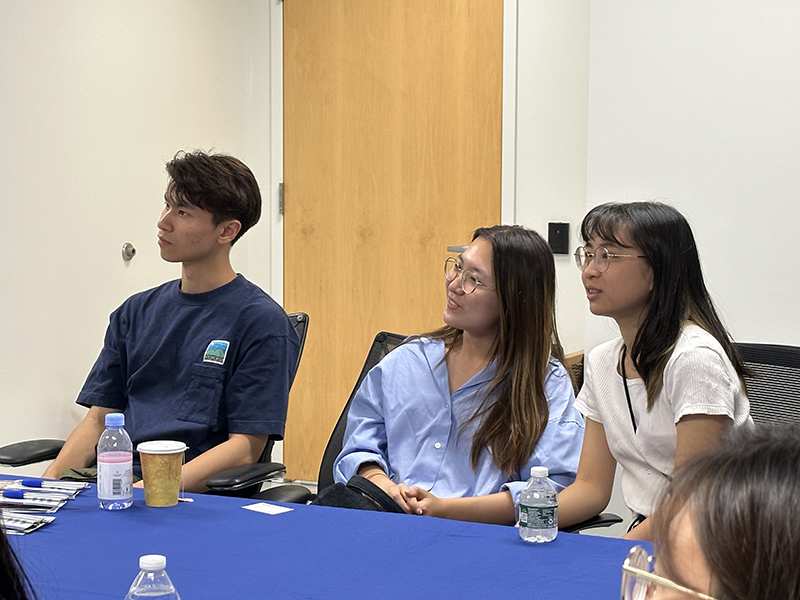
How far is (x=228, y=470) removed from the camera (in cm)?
201

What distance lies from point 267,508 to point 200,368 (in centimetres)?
71

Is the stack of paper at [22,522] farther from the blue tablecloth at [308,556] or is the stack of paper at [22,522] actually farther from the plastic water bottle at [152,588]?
the plastic water bottle at [152,588]

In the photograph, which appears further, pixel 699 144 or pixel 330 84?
pixel 330 84

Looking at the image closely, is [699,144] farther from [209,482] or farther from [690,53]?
[209,482]

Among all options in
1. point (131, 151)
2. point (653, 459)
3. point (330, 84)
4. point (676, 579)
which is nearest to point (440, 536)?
point (653, 459)

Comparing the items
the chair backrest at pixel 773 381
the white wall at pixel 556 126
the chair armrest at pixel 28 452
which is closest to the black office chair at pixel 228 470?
the chair armrest at pixel 28 452

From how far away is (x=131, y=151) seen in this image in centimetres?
336

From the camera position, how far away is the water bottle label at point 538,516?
1.43 metres

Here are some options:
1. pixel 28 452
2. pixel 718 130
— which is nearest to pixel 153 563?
pixel 28 452

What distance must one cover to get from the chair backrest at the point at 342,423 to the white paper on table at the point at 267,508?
52 centimetres

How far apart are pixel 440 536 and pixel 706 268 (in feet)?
5.21

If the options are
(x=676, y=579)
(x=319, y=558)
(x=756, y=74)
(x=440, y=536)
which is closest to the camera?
(x=676, y=579)

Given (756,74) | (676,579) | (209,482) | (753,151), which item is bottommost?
(209,482)

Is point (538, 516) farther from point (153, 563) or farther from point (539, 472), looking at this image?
point (153, 563)
